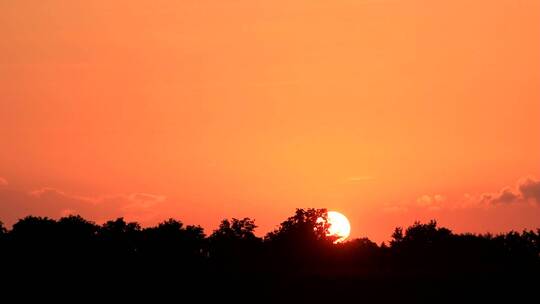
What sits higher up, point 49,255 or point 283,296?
point 49,255

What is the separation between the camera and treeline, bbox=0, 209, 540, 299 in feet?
245

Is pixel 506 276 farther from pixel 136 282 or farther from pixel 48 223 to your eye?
pixel 48 223

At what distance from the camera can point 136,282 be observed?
248 ft

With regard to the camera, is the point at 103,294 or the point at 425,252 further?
the point at 425,252

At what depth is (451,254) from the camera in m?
112

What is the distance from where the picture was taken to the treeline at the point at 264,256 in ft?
245

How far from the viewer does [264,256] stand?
100562 millimetres

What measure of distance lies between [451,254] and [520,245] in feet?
67.4

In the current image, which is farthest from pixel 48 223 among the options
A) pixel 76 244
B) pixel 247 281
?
pixel 247 281

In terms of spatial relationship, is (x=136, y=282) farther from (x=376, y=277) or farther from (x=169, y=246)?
(x=169, y=246)

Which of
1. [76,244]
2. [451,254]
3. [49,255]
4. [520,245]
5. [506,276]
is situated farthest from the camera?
[520,245]

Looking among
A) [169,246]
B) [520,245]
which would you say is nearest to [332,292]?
[169,246]

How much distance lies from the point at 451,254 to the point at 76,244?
52398 millimetres

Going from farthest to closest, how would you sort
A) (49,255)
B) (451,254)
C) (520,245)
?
(520,245) → (451,254) → (49,255)
